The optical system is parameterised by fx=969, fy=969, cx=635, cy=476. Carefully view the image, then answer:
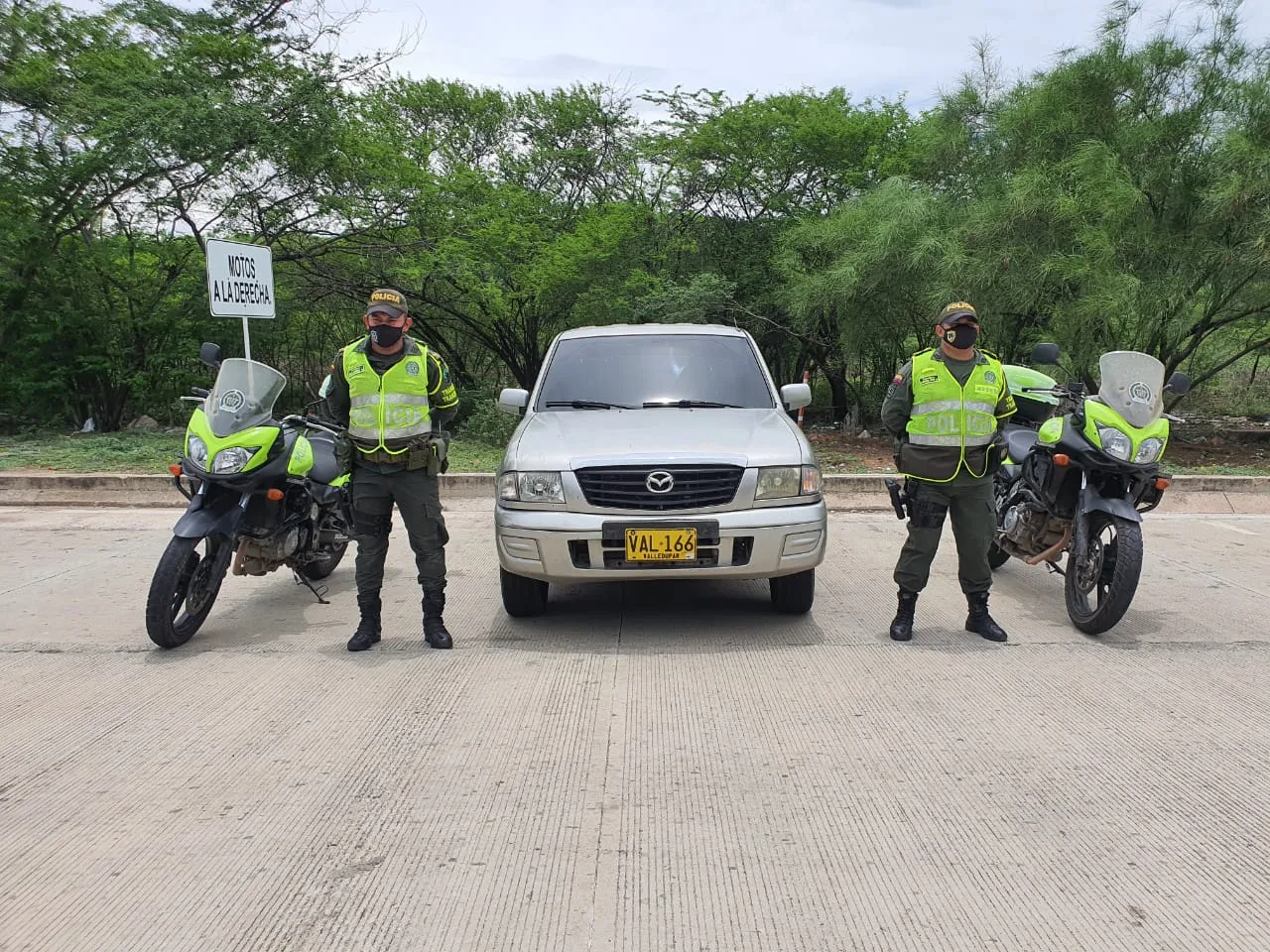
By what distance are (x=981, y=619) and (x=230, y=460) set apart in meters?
4.23

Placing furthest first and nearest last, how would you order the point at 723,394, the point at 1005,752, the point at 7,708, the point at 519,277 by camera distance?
the point at 519,277 < the point at 723,394 < the point at 7,708 < the point at 1005,752

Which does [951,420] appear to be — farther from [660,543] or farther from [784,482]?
[660,543]

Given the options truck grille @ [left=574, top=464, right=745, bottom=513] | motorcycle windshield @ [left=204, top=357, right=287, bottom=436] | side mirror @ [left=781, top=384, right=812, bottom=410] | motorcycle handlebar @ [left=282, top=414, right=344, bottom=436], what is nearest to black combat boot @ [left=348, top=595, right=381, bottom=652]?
motorcycle handlebar @ [left=282, top=414, right=344, bottom=436]

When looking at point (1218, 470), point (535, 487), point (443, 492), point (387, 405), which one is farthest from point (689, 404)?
point (1218, 470)

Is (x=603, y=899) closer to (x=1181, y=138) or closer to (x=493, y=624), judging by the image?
(x=493, y=624)

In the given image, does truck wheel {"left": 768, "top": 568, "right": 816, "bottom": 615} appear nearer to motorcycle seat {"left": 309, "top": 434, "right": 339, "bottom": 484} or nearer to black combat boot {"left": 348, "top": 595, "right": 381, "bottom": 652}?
black combat boot {"left": 348, "top": 595, "right": 381, "bottom": 652}

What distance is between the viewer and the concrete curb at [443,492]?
33.1 feet

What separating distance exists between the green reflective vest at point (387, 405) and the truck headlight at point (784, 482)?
1.81 meters

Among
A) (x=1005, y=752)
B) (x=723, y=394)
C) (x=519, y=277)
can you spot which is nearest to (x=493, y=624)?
(x=723, y=394)

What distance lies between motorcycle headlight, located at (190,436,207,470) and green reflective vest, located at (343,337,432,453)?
831 mm

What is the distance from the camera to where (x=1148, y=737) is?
156 inches

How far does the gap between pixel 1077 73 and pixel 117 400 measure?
47.6 ft

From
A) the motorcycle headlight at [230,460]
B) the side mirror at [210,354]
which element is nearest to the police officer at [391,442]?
the motorcycle headlight at [230,460]

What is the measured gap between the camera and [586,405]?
6043mm
